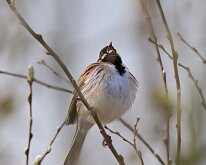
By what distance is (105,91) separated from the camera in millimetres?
4703

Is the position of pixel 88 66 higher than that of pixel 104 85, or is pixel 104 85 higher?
pixel 88 66

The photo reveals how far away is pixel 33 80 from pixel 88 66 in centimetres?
225

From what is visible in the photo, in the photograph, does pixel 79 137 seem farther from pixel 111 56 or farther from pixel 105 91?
pixel 111 56

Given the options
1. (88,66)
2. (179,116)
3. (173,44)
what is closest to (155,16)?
(173,44)

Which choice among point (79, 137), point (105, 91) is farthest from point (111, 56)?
point (79, 137)

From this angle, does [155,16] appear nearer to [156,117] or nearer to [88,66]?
[156,117]

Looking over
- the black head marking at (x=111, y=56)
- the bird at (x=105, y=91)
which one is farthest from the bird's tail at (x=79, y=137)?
the black head marking at (x=111, y=56)

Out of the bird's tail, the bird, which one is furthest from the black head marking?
the bird's tail

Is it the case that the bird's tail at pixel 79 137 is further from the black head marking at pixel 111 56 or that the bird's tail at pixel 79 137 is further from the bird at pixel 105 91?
the black head marking at pixel 111 56

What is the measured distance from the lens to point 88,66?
5.04m

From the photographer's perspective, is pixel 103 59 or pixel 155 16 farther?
pixel 103 59

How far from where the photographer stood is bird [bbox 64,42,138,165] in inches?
185

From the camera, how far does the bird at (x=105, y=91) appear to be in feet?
15.4

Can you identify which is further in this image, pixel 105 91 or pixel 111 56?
pixel 111 56
